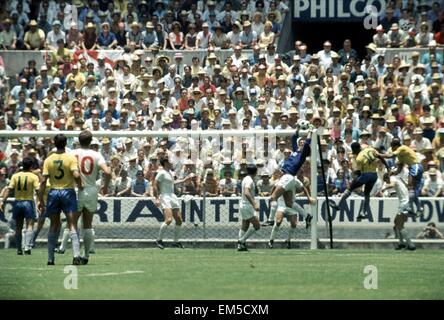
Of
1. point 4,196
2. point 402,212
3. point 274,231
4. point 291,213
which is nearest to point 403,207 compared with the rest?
point 402,212

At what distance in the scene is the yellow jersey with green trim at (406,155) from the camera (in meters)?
27.5

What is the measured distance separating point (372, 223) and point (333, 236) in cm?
87

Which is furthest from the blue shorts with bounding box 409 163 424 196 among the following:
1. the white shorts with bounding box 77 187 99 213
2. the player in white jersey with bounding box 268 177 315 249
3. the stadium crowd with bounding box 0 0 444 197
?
the white shorts with bounding box 77 187 99 213

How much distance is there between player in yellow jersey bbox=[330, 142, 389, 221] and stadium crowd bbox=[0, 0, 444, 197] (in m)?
1.03

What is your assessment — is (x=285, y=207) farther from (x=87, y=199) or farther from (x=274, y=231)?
(x=87, y=199)

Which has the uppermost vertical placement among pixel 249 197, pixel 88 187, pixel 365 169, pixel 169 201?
pixel 88 187

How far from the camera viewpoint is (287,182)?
89.8ft

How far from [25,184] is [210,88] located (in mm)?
8151

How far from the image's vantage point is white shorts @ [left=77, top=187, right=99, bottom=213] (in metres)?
21.3

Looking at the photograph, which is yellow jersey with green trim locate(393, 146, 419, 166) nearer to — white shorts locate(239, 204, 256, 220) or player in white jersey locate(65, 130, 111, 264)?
white shorts locate(239, 204, 256, 220)

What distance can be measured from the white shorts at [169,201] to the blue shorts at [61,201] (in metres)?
7.57
